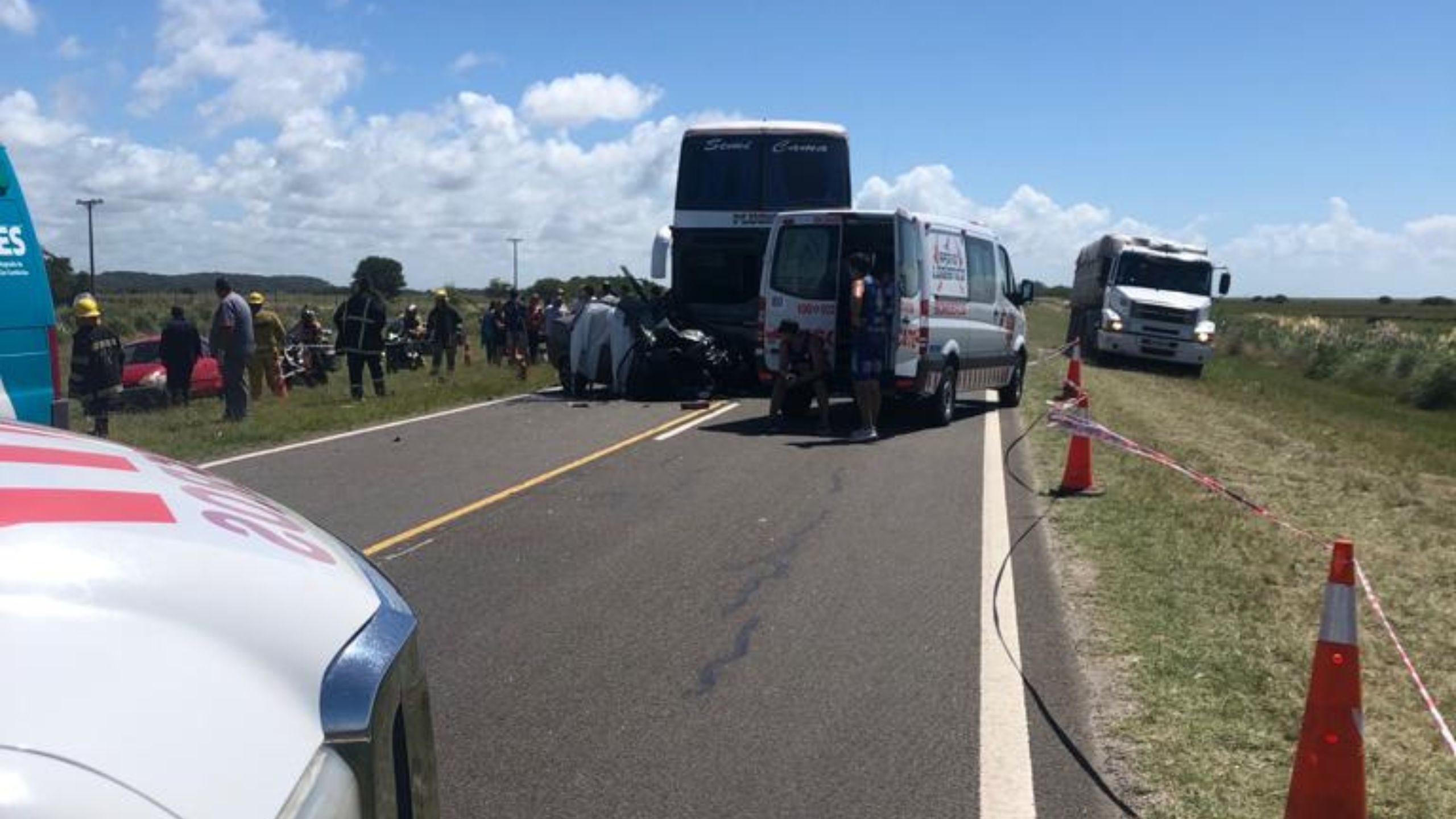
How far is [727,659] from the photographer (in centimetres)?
635

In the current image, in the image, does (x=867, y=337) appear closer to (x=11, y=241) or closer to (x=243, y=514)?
(x=11, y=241)

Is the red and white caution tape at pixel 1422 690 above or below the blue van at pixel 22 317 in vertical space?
below

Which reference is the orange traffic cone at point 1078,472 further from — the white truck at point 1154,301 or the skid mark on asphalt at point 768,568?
the white truck at point 1154,301

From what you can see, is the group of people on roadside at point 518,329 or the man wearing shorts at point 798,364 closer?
the man wearing shorts at point 798,364

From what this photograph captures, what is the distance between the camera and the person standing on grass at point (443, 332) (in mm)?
27516

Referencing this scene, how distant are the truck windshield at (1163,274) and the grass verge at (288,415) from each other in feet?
47.4

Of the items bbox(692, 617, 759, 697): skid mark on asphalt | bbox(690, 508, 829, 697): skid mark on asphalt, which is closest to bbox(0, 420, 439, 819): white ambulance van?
bbox(692, 617, 759, 697): skid mark on asphalt

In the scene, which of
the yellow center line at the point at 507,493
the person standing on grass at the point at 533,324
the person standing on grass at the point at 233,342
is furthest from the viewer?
the person standing on grass at the point at 533,324

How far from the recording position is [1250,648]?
260 inches

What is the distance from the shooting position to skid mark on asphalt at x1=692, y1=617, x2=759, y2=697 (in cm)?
596

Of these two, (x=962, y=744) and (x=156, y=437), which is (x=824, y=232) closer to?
(x=156, y=437)

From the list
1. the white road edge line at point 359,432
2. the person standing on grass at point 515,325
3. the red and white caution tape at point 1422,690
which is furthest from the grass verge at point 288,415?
the red and white caution tape at point 1422,690

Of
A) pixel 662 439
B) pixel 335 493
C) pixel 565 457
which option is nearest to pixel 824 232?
pixel 662 439

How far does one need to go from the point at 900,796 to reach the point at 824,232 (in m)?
12.0
